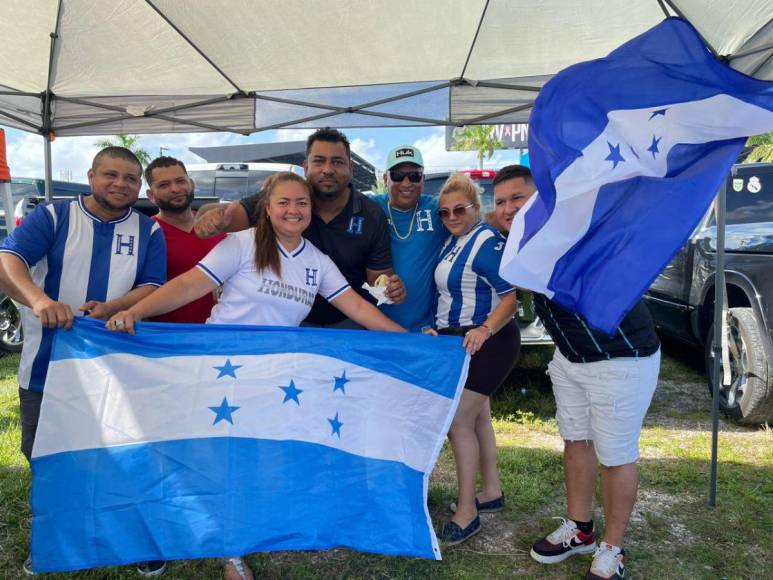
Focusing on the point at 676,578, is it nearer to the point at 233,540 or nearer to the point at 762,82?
the point at 233,540

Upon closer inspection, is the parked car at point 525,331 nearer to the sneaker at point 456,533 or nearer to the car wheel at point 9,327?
the sneaker at point 456,533

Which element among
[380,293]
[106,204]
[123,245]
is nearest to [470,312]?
[380,293]

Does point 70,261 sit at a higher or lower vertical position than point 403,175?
lower

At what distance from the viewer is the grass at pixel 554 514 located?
2848mm

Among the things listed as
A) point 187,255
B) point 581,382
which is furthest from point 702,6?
point 187,255

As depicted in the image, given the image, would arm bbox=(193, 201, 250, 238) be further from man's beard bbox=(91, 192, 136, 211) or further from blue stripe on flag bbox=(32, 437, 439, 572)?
blue stripe on flag bbox=(32, 437, 439, 572)

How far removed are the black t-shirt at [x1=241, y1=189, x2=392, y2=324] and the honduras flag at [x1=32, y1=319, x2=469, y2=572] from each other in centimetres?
51

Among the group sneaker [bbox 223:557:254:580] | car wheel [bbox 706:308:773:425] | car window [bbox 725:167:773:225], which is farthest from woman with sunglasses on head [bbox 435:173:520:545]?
car window [bbox 725:167:773:225]

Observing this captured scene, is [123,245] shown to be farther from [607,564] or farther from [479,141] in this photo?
[479,141]

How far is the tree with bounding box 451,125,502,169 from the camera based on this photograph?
141ft

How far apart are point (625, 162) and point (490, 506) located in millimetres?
2236

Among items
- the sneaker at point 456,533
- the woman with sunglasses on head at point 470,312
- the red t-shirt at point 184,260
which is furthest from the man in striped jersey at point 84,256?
the sneaker at point 456,533

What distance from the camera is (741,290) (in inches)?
192

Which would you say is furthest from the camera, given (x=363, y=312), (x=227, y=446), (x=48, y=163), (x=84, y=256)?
(x=48, y=163)
